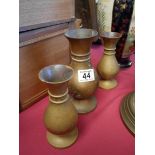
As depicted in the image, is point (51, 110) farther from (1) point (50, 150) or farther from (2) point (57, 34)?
(2) point (57, 34)

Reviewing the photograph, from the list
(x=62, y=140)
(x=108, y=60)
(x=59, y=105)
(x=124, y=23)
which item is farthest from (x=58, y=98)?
(x=124, y=23)

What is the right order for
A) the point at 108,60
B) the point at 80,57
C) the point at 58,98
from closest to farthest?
the point at 58,98 → the point at 80,57 → the point at 108,60

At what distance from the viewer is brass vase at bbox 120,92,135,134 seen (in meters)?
0.61

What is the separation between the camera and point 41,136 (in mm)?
594

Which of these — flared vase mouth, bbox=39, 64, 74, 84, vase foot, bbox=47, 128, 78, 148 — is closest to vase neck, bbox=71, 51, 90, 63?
flared vase mouth, bbox=39, 64, 74, 84

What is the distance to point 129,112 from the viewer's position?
0.63 meters

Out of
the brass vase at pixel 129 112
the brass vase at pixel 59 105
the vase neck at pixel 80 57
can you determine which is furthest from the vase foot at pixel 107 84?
the brass vase at pixel 59 105

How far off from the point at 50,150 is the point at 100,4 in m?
0.64

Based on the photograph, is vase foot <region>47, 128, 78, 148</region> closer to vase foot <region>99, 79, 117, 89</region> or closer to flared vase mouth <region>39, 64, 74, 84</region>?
flared vase mouth <region>39, 64, 74, 84</region>

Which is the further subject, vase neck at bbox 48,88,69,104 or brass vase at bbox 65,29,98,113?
brass vase at bbox 65,29,98,113

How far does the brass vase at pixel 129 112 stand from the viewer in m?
0.61

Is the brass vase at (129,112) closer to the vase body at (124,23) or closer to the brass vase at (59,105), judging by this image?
the brass vase at (59,105)

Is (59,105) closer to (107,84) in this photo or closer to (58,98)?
(58,98)
